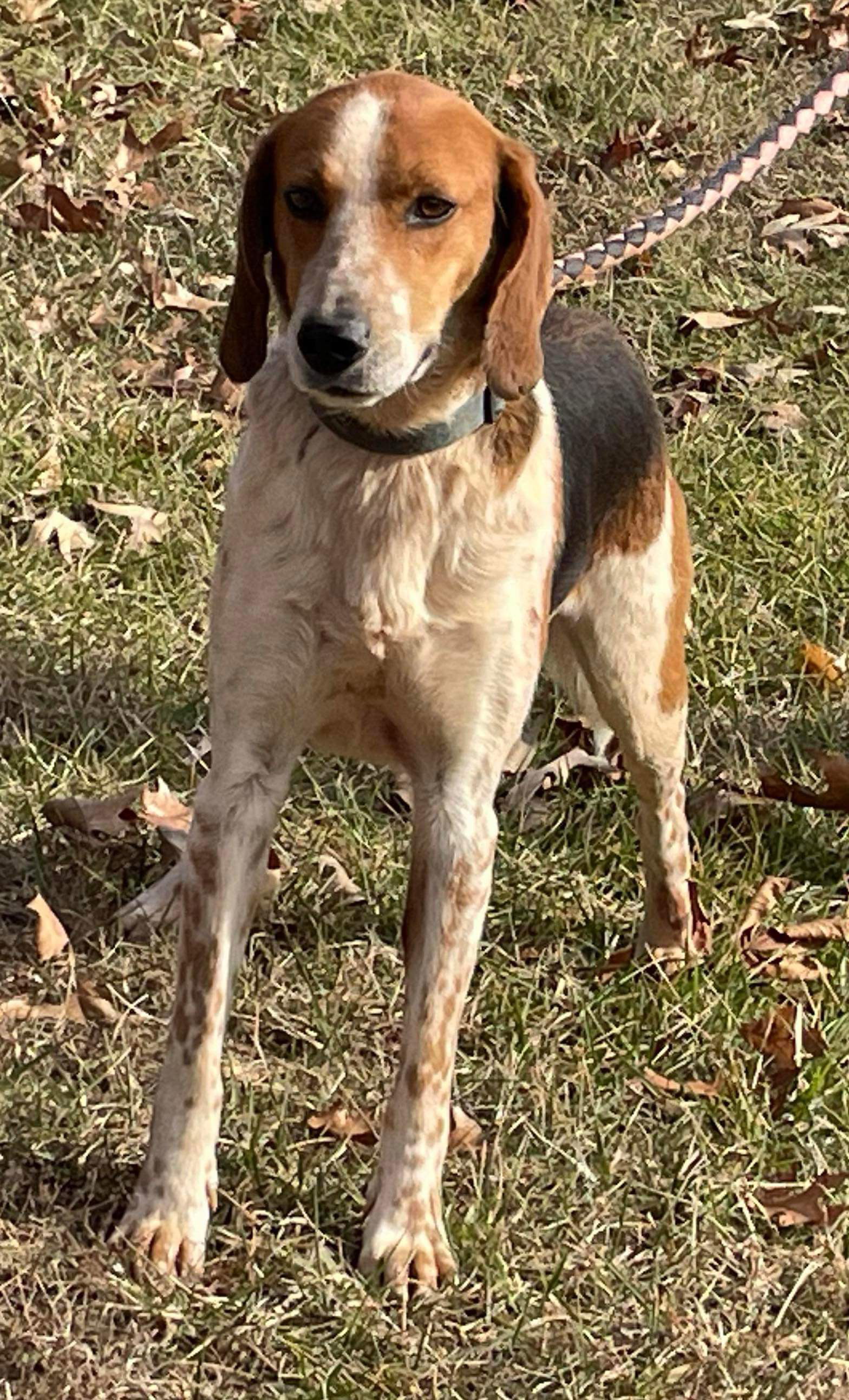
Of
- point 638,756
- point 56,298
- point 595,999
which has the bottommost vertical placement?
point 56,298

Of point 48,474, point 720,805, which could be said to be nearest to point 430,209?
point 720,805

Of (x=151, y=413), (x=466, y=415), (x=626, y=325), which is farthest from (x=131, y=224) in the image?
(x=466, y=415)

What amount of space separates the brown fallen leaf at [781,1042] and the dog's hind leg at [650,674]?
0.24 meters

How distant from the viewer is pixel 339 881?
451cm

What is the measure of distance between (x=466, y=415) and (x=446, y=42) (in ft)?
16.7

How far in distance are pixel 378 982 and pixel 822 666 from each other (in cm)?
163

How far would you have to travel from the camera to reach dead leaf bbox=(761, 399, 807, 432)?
6.34m

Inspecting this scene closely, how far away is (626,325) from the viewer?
6.79m

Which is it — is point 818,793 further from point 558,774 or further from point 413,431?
point 413,431

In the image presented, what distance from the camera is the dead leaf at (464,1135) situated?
390 cm

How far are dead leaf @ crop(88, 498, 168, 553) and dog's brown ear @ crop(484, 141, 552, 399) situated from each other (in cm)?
230

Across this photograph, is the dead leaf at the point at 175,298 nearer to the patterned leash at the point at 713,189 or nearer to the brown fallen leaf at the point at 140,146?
the brown fallen leaf at the point at 140,146

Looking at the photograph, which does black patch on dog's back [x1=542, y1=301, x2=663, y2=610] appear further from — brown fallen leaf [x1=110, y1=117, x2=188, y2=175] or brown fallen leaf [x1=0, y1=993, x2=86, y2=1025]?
brown fallen leaf [x1=110, y1=117, x2=188, y2=175]

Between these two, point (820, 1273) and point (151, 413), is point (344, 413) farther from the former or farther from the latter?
point (151, 413)
